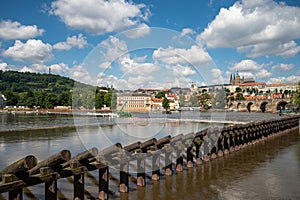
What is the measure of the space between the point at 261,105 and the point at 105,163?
136517 millimetres

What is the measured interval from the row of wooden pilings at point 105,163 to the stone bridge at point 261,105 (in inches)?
4709

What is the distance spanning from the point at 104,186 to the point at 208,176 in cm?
401

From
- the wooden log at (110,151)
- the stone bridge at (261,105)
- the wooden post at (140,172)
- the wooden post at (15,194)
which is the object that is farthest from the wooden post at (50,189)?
the stone bridge at (261,105)

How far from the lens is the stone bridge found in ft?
408

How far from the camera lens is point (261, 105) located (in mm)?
134000

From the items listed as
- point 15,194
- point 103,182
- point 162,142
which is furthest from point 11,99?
point 15,194

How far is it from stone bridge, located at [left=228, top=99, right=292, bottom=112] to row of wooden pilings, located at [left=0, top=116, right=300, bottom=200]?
119614 mm

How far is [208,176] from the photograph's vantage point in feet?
33.0

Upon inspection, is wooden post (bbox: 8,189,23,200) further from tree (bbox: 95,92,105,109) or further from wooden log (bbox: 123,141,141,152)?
tree (bbox: 95,92,105,109)

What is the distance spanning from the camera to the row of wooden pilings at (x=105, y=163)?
5.29m

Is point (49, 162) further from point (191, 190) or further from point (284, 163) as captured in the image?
point (284, 163)

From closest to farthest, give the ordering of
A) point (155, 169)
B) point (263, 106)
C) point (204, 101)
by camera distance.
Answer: point (155, 169)
point (204, 101)
point (263, 106)

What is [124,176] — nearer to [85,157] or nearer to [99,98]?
[85,157]

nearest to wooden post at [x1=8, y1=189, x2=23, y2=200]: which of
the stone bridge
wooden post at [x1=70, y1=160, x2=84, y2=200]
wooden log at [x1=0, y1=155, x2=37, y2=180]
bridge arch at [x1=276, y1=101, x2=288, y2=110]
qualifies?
wooden log at [x1=0, y1=155, x2=37, y2=180]
